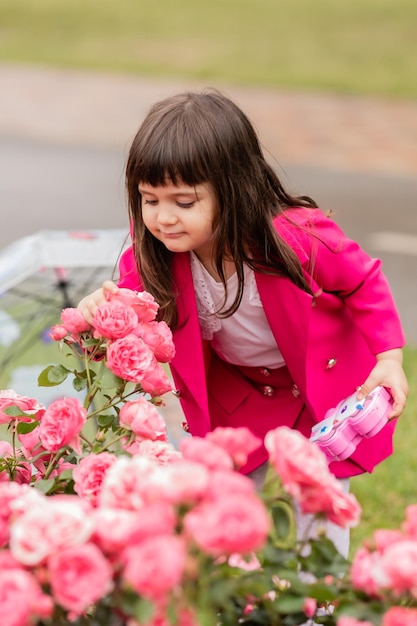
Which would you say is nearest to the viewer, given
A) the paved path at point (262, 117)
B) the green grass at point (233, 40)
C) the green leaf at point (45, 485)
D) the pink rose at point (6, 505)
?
the pink rose at point (6, 505)

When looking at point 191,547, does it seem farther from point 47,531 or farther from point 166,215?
point 166,215

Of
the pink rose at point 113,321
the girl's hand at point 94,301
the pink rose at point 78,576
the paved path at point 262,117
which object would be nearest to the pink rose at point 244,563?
the pink rose at point 78,576

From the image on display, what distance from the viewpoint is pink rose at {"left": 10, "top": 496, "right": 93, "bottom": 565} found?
106 centimetres

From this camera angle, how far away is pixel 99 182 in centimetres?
768

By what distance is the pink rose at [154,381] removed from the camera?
63.5 inches

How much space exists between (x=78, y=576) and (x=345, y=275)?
1245 mm

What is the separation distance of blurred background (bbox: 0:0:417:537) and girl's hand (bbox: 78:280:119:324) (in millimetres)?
1318

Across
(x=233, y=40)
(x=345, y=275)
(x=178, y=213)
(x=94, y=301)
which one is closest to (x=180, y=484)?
(x=94, y=301)

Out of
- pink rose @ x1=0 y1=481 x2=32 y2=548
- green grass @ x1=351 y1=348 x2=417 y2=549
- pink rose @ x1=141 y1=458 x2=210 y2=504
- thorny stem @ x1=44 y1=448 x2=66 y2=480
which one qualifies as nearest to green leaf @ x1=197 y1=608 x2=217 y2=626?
pink rose @ x1=141 y1=458 x2=210 y2=504

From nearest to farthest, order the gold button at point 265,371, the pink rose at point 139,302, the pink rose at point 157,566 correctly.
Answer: the pink rose at point 157,566 < the pink rose at point 139,302 < the gold button at point 265,371

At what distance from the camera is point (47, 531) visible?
3.51 feet

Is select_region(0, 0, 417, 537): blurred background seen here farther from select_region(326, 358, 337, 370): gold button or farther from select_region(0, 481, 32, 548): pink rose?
select_region(0, 481, 32, 548): pink rose

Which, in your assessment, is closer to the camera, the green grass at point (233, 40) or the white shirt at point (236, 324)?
the white shirt at point (236, 324)

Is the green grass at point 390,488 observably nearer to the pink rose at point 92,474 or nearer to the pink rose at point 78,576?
the pink rose at point 92,474
